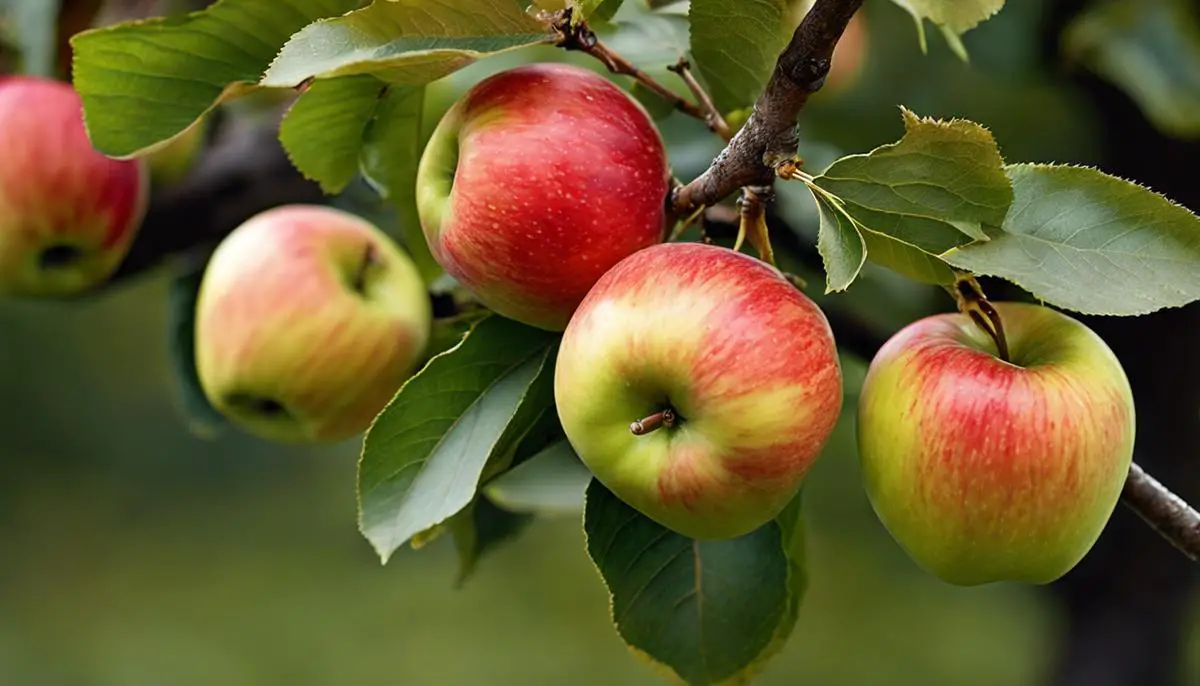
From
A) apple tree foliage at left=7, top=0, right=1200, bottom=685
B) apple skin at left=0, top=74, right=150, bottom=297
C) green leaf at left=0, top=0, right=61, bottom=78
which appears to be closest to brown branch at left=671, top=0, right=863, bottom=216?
apple tree foliage at left=7, top=0, right=1200, bottom=685

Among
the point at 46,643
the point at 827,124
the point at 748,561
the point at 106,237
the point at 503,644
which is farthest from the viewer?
the point at 46,643

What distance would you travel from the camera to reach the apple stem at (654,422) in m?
0.51

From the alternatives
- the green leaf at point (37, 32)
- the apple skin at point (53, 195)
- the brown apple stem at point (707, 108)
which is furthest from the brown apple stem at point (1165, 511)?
the green leaf at point (37, 32)

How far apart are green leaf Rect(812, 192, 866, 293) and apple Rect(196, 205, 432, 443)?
367 millimetres

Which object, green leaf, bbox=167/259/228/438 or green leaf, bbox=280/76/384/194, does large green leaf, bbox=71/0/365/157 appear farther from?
green leaf, bbox=167/259/228/438

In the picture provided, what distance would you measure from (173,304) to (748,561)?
1.91ft

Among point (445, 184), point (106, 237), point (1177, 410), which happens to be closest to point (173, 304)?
point (106, 237)

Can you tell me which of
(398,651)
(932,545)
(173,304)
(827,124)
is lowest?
(398,651)

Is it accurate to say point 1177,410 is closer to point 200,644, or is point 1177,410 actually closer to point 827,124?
point 827,124

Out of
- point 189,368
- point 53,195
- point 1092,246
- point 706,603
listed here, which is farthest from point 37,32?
point 1092,246

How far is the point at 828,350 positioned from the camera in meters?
0.53

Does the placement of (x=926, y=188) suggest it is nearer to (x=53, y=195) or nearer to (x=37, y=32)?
(x=53, y=195)

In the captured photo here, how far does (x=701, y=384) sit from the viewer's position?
505mm

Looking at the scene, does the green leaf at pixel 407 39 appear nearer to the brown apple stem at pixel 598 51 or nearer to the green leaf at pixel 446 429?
the brown apple stem at pixel 598 51
